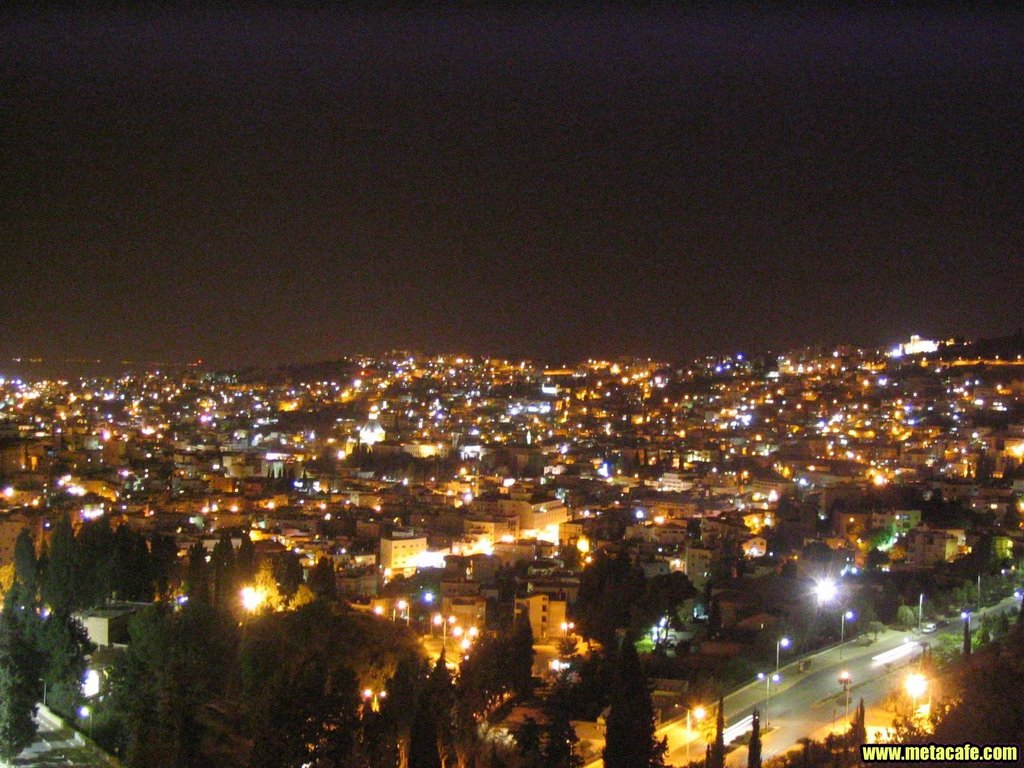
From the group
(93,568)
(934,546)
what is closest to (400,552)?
(93,568)

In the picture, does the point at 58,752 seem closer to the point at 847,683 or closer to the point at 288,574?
the point at 288,574

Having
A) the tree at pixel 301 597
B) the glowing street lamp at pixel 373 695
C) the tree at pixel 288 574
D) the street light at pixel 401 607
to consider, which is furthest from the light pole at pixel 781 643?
the tree at pixel 288 574

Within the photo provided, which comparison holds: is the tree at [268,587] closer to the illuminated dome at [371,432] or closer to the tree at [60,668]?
the tree at [60,668]

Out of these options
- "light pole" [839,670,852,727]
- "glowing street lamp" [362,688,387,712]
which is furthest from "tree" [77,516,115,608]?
"light pole" [839,670,852,727]

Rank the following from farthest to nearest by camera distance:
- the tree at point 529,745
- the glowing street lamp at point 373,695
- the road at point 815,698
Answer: the glowing street lamp at point 373,695 → the road at point 815,698 → the tree at point 529,745

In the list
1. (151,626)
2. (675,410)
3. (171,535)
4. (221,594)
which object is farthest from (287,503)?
(675,410)

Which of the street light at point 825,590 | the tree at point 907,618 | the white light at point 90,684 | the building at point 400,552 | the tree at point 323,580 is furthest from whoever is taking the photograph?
the building at point 400,552

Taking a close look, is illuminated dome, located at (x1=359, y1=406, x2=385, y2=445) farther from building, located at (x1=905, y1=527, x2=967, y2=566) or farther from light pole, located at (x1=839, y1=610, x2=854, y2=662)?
light pole, located at (x1=839, y1=610, x2=854, y2=662)

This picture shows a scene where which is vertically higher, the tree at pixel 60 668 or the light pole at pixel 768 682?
the tree at pixel 60 668
